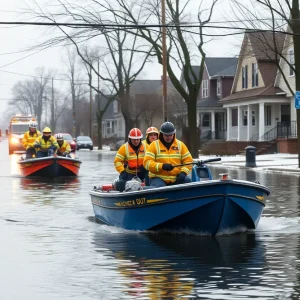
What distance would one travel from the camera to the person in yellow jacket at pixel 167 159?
1440 centimetres

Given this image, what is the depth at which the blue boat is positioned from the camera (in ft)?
43.6

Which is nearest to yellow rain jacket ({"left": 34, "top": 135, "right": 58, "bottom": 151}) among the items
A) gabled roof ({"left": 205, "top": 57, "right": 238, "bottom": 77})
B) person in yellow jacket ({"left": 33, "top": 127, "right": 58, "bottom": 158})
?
person in yellow jacket ({"left": 33, "top": 127, "right": 58, "bottom": 158})

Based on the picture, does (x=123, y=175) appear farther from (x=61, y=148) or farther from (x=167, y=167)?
(x=61, y=148)

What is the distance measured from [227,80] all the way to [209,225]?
→ 62.0 m

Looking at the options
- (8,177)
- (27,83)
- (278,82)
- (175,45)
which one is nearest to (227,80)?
(278,82)

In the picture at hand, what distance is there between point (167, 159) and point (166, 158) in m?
0.02

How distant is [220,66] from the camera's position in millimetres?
80125

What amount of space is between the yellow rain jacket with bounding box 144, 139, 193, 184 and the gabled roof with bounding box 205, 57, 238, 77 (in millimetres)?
60734

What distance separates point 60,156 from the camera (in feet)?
101

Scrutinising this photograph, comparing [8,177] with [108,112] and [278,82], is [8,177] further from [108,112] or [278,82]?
[108,112]

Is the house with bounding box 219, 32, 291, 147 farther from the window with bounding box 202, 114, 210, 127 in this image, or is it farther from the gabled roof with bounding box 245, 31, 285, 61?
the window with bounding box 202, 114, 210, 127

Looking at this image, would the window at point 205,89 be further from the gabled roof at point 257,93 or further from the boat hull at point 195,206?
the boat hull at point 195,206

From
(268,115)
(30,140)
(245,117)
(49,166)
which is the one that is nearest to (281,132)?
(268,115)

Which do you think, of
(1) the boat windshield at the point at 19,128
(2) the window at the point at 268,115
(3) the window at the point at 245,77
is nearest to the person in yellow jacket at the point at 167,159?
(2) the window at the point at 268,115
